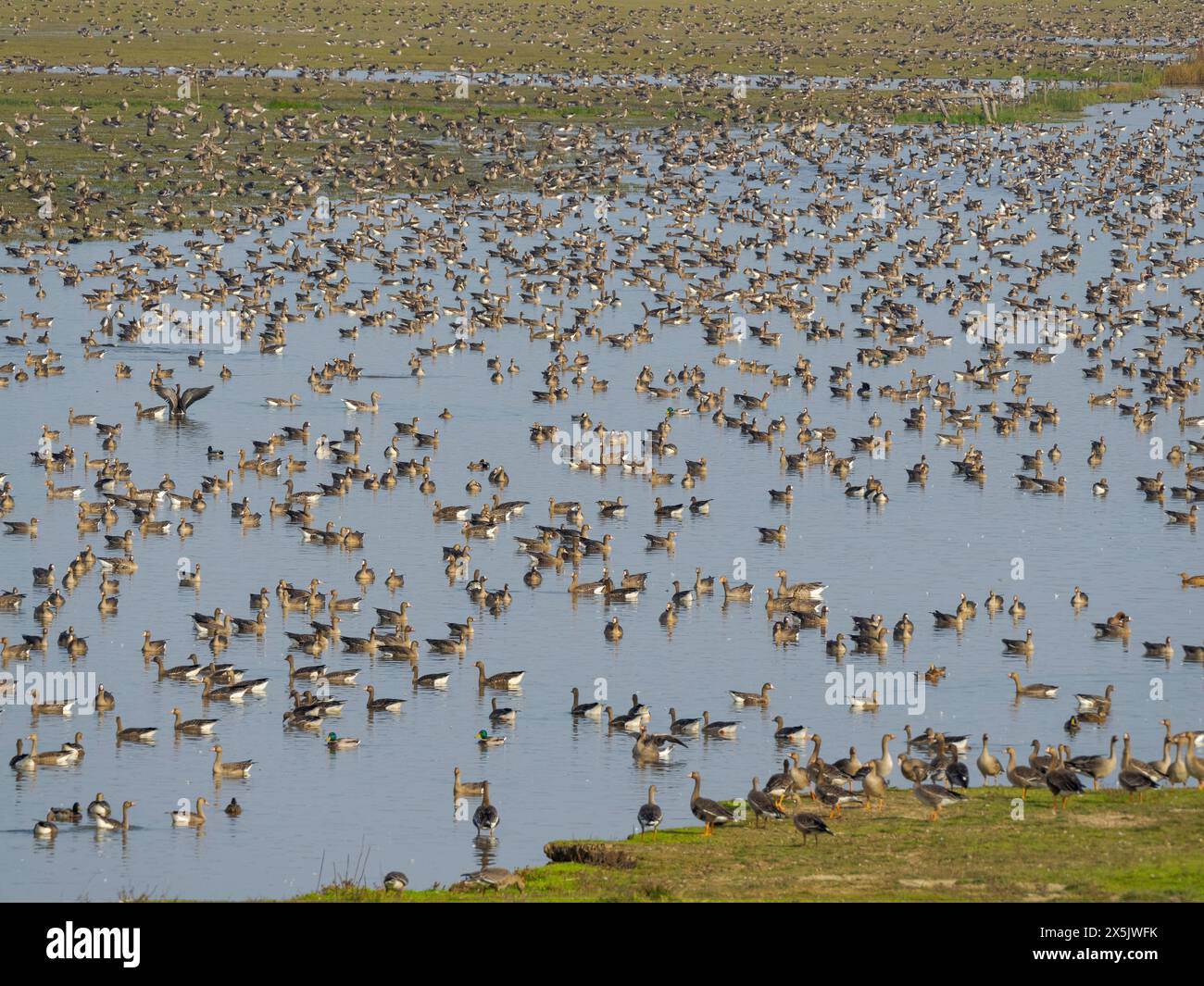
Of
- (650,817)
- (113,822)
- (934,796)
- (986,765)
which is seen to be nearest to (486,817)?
(650,817)

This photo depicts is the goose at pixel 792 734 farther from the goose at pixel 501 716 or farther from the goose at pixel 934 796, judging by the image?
the goose at pixel 934 796

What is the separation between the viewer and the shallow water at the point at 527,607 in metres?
32.9

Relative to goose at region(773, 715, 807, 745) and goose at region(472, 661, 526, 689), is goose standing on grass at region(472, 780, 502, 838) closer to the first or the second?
goose at region(773, 715, 807, 745)

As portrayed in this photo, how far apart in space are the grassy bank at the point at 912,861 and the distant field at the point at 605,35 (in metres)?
110

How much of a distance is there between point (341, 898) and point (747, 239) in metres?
70.3

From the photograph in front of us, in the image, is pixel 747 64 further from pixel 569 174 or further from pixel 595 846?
pixel 595 846

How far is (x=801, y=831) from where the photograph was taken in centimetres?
2861

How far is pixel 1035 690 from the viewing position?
129 feet

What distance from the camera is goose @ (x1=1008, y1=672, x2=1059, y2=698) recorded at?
39.3 m

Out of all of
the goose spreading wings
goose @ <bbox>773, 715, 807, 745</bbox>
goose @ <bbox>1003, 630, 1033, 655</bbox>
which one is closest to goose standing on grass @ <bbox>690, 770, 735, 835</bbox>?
goose @ <bbox>773, 715, 807, 745</bbox>

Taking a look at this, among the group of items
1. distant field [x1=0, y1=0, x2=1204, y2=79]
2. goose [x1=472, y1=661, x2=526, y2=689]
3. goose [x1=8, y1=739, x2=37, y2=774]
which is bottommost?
goose [x1=8, y1=739, x2=37, y2=774]

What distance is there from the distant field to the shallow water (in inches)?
2700

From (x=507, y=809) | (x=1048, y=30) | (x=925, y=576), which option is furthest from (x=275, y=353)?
(x=1048, y=30)

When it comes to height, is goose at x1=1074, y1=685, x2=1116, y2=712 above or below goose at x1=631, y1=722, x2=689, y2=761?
above
